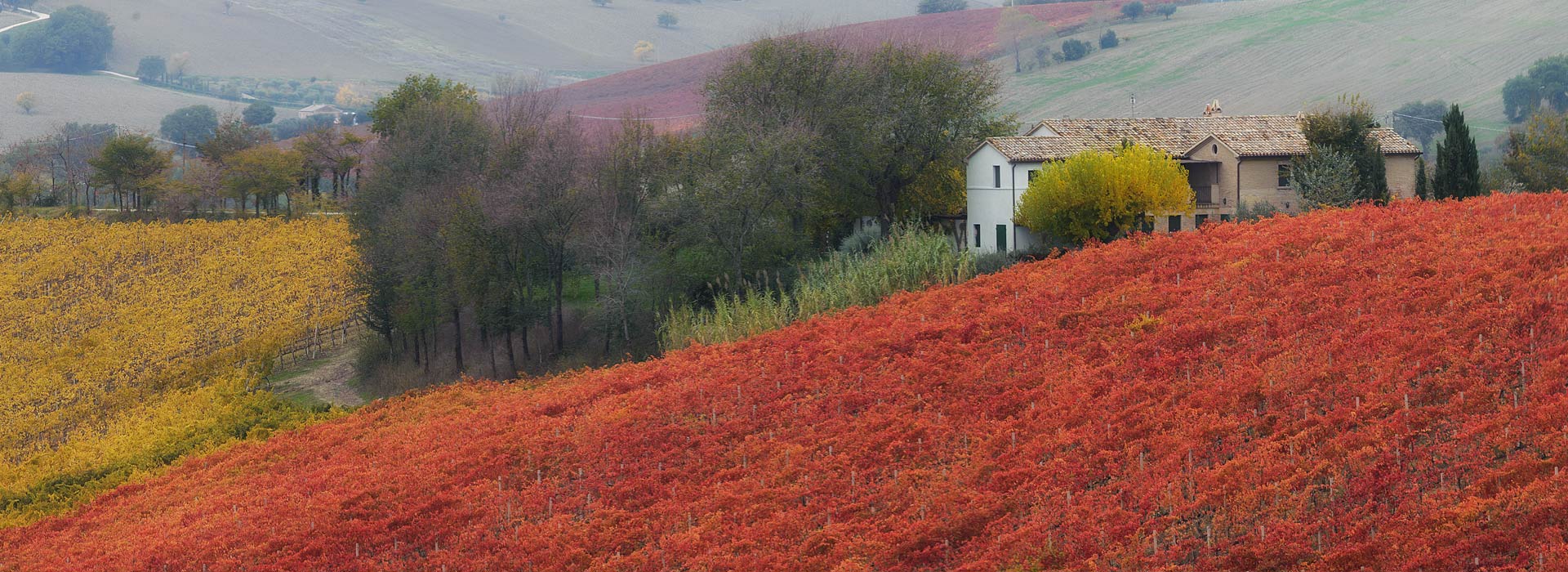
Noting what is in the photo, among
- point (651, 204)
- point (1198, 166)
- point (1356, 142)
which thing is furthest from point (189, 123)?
point (1356, 142)

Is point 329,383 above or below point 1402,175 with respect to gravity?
below

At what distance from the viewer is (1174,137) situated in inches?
1960

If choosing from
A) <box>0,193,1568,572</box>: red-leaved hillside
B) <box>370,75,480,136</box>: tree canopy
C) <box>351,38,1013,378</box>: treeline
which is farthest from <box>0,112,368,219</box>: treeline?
<box>0,193,1568,572</box>: red-leaved hillside

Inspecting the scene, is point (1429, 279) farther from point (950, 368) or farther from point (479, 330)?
point (479, 330)

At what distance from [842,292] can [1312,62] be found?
142 metres

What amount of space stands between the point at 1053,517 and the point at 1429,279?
9307 millimetres

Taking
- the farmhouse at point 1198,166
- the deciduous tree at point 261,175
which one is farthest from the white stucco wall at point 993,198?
the deciduous tree at point 261,175

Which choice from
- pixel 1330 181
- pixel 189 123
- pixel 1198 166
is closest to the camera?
pixel 1330 181

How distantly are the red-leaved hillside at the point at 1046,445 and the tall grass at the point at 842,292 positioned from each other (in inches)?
→ 149

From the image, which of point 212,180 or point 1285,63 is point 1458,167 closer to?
point 212,180

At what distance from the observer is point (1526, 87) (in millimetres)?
126875

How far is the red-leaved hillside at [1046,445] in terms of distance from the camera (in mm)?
15148

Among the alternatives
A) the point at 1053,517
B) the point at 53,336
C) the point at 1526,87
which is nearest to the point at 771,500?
the point at 1053,517

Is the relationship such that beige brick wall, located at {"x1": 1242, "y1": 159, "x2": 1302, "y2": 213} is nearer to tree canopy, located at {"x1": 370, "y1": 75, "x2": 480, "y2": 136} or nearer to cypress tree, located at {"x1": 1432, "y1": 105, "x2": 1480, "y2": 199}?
cypress tree, located at {"x1": 1432, "y1": 105, "x2": 1480, "y2": 199}
